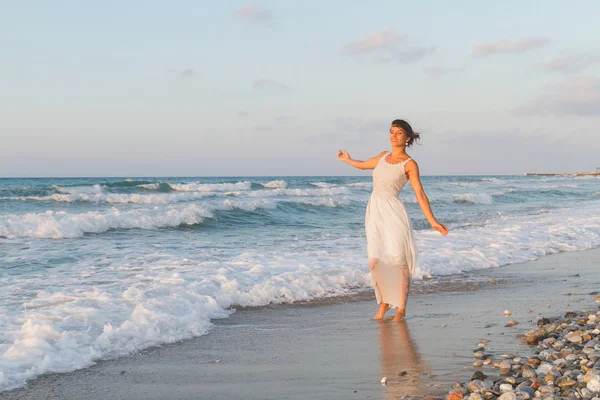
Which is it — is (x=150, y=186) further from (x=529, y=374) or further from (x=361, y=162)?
(x=529, y=374)

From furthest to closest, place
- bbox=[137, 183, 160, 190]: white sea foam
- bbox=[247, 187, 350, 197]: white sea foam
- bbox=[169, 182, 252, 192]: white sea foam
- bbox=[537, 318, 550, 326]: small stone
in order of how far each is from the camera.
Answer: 1. bbox=[169, 182, 252, 192]: white sea foam
2. bbox=[137, 183, 160, 190]: white sea foam
3. bbox=[247, 187, 350, 197]: white sea foam
4. bbox=[537, 318, 550, 326]: small stone

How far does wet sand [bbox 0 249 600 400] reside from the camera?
3.93 meters

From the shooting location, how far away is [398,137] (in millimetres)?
5738

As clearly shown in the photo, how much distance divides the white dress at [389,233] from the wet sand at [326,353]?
1.45 feet

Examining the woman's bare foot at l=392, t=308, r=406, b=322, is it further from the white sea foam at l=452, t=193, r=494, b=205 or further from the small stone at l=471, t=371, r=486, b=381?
the white sea foam at l=452, t=193, r=494, b=205

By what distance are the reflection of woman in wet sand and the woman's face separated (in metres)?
1.69

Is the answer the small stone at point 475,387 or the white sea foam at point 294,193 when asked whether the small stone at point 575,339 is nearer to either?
the small stone at point 475,387

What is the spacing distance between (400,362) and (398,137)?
217 centimetres

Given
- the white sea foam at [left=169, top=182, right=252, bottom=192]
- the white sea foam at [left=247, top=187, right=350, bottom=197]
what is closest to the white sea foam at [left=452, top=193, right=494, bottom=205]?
the white sea foam at [left=247, top=187, right=350, bottom=197]

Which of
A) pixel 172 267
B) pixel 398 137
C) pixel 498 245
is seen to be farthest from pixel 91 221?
pixel 398 137

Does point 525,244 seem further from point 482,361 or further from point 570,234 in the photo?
point 482,361

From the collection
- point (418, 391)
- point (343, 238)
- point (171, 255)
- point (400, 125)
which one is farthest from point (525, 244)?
point (418, 391)

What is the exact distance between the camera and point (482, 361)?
14.2 ft

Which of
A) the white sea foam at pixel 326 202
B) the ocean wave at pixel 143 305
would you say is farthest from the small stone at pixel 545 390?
the white sea foam at pixel 326 202
